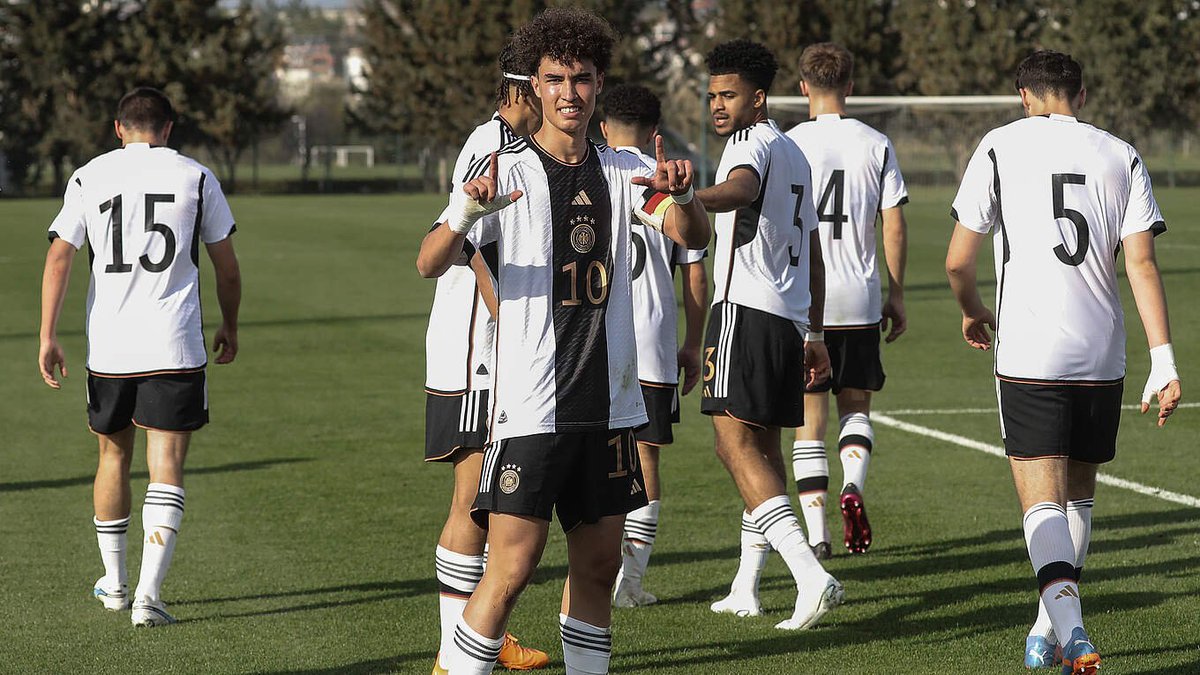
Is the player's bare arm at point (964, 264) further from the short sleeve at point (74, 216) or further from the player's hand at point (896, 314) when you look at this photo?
the short sleeve at point (74, 216)

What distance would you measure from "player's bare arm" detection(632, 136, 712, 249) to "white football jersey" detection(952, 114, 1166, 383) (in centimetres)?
149

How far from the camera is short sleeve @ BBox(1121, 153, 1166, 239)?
5113 millimetres

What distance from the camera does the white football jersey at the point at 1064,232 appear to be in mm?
5102

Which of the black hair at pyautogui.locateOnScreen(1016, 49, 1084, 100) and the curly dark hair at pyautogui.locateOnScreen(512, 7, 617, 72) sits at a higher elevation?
the curly dark hair at pyautogui.locateOnScreen(512, 7, 617, 72)

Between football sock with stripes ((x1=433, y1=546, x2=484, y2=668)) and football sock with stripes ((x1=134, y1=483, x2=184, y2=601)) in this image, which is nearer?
football sock with stripes ((x1=433, y1=546, x2=484, y2=668))

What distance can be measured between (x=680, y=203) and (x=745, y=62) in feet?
7.37

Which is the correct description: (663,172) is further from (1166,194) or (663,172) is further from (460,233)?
(1166,194)

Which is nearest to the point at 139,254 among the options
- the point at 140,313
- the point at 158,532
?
the point at 140,313

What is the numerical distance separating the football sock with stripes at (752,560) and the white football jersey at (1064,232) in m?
1.43

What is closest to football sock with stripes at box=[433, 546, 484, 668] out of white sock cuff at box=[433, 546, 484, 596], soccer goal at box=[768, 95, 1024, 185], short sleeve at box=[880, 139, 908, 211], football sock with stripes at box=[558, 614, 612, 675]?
white sock cuff at box=[433, 546, 484, 596]

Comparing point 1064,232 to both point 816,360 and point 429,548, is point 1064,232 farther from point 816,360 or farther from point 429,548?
point 429,548

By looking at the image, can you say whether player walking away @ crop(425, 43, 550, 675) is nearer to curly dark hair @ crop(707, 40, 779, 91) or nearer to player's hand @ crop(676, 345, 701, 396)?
curly dark hair @ crop(707, 40, 779, 91)

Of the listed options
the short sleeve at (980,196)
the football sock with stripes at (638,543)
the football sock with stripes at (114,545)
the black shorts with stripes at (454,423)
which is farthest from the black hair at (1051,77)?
the football sock with stripes at (114,545)

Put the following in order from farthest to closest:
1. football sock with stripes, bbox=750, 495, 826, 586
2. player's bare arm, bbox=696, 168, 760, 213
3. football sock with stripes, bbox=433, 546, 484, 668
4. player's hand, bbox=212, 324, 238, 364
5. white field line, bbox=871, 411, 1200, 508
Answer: white field line, bbox=871, 411, 1200, 508 → player's hand, bbox=212, 324, 238, 364 → football sock with stripes, bbox=750, 495, 826, 586 → player's bare arm, bbox=696, 168, 760, 213 → football sock with stripes, bbox=433, 546, 484, 668
